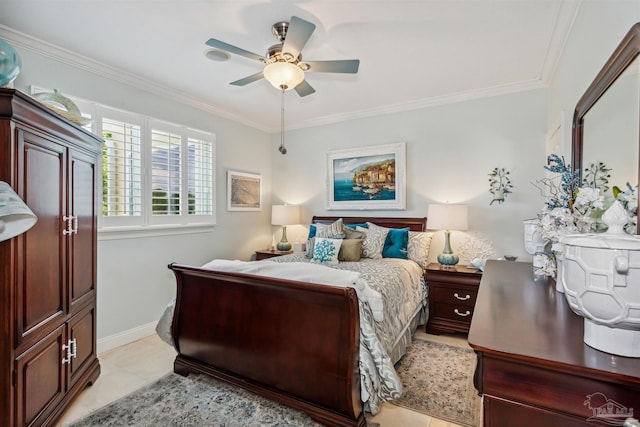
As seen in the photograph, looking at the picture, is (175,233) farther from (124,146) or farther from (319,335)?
(319,335)

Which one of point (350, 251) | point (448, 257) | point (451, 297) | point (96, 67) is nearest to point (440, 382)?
point (451, 297)

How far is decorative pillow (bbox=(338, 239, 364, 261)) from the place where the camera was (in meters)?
3.43

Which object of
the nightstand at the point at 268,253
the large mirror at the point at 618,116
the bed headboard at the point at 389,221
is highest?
the large mirror at the point at 618,116

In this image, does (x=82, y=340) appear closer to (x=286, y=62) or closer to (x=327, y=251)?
(x=327, y=251)

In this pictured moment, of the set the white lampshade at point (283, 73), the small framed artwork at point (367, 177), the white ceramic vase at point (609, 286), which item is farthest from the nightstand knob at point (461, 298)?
the white lampshade at point (283, 73)

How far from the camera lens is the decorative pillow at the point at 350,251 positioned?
3.43 m

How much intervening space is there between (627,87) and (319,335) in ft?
6.02

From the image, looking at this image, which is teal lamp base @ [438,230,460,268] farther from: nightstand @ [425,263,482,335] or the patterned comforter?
the patterned comforter

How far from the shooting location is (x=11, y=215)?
1.31 m

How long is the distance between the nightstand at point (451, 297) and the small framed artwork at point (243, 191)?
8.65ft

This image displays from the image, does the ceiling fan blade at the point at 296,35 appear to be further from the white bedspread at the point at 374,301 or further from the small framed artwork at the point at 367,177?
the small framed artwork at the point at 367,177

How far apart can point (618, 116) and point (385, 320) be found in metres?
1.68

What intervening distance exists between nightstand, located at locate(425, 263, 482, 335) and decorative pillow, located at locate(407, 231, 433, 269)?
24cm

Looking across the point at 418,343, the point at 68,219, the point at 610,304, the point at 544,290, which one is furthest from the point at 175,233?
the point at 610,304
